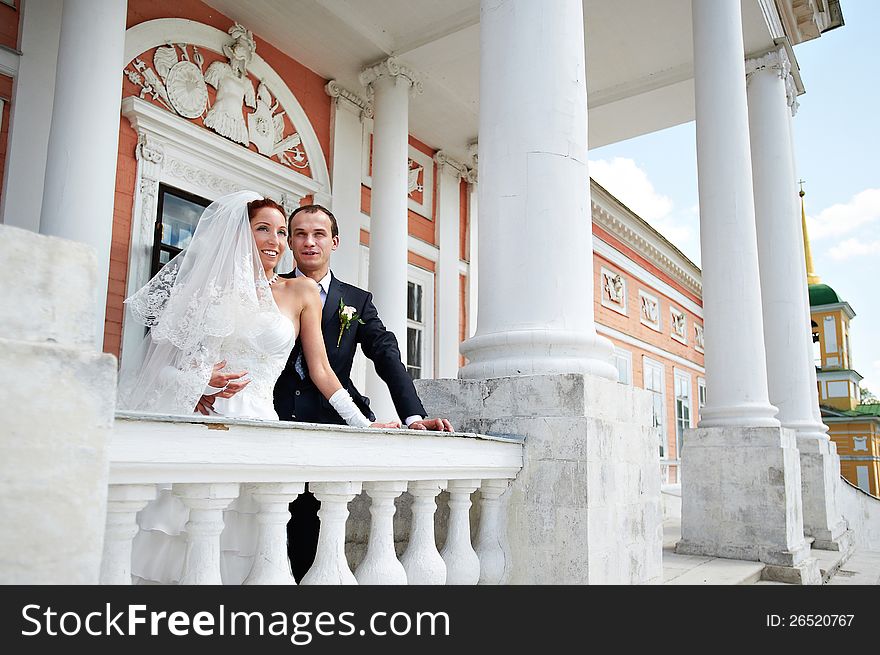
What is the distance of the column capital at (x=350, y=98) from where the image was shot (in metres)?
8.47

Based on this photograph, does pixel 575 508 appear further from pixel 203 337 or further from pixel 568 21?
pixel 568 21

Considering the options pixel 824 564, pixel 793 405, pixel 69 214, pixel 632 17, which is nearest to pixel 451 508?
pixel 69 214

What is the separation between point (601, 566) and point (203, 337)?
1.67 m

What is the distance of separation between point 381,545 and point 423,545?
0.22 m

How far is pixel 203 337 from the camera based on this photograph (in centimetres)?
252

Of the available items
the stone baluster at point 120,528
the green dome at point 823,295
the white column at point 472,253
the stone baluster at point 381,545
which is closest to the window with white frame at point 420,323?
the white column at point 472,253

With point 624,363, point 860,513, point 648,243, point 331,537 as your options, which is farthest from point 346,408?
point 648,243

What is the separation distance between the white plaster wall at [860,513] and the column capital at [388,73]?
6488mm

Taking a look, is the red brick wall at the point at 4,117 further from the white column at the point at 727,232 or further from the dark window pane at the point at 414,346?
the white column at the point at 727,232

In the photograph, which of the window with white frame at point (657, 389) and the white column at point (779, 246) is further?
the window with white frame at point (657, 389)

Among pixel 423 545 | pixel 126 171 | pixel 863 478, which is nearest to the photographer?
pixel 423 545

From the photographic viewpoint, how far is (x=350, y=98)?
868 centimetres

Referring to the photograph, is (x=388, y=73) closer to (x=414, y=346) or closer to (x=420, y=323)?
(x=420, y=323)

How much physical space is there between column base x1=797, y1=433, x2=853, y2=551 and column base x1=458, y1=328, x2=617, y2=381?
475 cm
